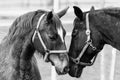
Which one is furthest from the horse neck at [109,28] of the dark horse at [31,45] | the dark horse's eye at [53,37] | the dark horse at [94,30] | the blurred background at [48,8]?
the blurred background at [48,8]

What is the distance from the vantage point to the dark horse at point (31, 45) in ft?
12.9

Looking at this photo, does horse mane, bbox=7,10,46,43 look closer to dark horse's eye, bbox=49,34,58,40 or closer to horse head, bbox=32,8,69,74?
horse head, bbox=32,8,69,74

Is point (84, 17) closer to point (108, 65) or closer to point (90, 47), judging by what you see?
point (90, 47)

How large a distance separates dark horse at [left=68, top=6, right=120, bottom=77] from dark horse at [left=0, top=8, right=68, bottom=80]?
0.42 meters

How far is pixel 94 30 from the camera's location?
4.37m

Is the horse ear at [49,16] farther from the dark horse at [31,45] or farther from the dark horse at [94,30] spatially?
the dark horse at [94,30]

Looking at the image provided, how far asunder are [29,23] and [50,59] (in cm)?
52

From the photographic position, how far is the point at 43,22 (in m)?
3.98

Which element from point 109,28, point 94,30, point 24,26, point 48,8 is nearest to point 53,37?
point 24,26

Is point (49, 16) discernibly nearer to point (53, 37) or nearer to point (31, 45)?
point (53, 37)

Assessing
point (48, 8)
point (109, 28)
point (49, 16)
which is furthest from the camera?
point (48, 8)

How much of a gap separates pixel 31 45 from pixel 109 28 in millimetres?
1085

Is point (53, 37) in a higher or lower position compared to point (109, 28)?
higher

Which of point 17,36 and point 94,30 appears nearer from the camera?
point 17,36
